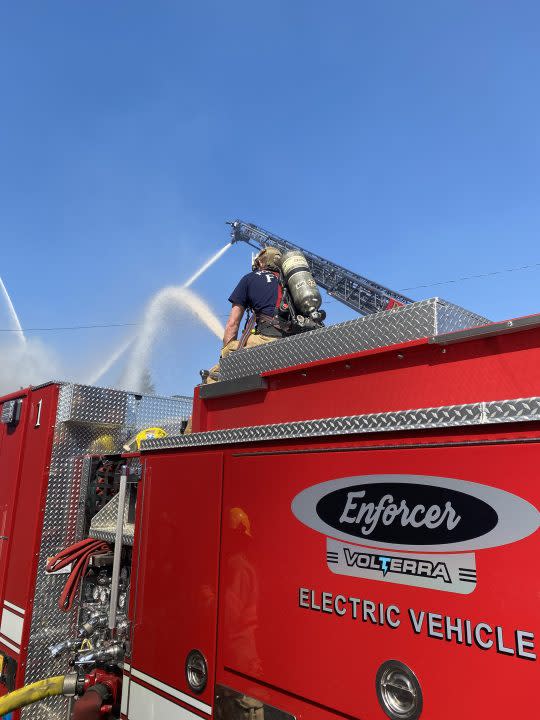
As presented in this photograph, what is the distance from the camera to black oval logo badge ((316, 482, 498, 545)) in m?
1.64

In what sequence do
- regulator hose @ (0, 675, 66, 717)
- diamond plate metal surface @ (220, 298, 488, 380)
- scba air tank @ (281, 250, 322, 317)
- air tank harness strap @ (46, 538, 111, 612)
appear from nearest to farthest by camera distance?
diamond plate metal surface @ (220, 298, 488, 380) < scba air tank @ (281, 250, 322, 317) < regulator hose @ (0, 675, 66, 717) < air tank harness strap @ (46, 538, 111, 612)

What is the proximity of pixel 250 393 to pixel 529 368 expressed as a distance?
1.40m

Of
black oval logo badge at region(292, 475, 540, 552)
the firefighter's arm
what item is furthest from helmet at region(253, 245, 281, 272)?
black oval logo badge at region(292, 475, 540, 552)

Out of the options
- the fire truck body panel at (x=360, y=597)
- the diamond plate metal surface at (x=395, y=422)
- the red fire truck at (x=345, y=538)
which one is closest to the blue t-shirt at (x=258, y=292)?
the red fire truck at (x=345, y=538)

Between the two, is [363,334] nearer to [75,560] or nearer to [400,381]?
[400,381]

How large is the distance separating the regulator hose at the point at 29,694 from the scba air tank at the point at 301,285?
8.83ft

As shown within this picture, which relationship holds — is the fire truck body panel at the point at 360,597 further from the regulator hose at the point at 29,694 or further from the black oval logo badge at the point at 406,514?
the regulator hose at the point at 29,694

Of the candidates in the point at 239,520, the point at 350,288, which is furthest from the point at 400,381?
the point at 350,288

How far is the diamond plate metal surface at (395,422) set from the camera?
5.29 feet

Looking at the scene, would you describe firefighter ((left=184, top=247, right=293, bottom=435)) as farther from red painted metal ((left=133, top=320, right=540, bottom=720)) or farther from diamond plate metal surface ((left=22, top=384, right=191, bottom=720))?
diamond plate metal surface ((left=22, top=384, right=191, bottom=720))

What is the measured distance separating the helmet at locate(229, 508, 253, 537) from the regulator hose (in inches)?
75.2

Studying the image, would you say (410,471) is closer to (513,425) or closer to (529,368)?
(513,425)

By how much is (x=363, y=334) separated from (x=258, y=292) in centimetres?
141

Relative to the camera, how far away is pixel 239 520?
244cm
